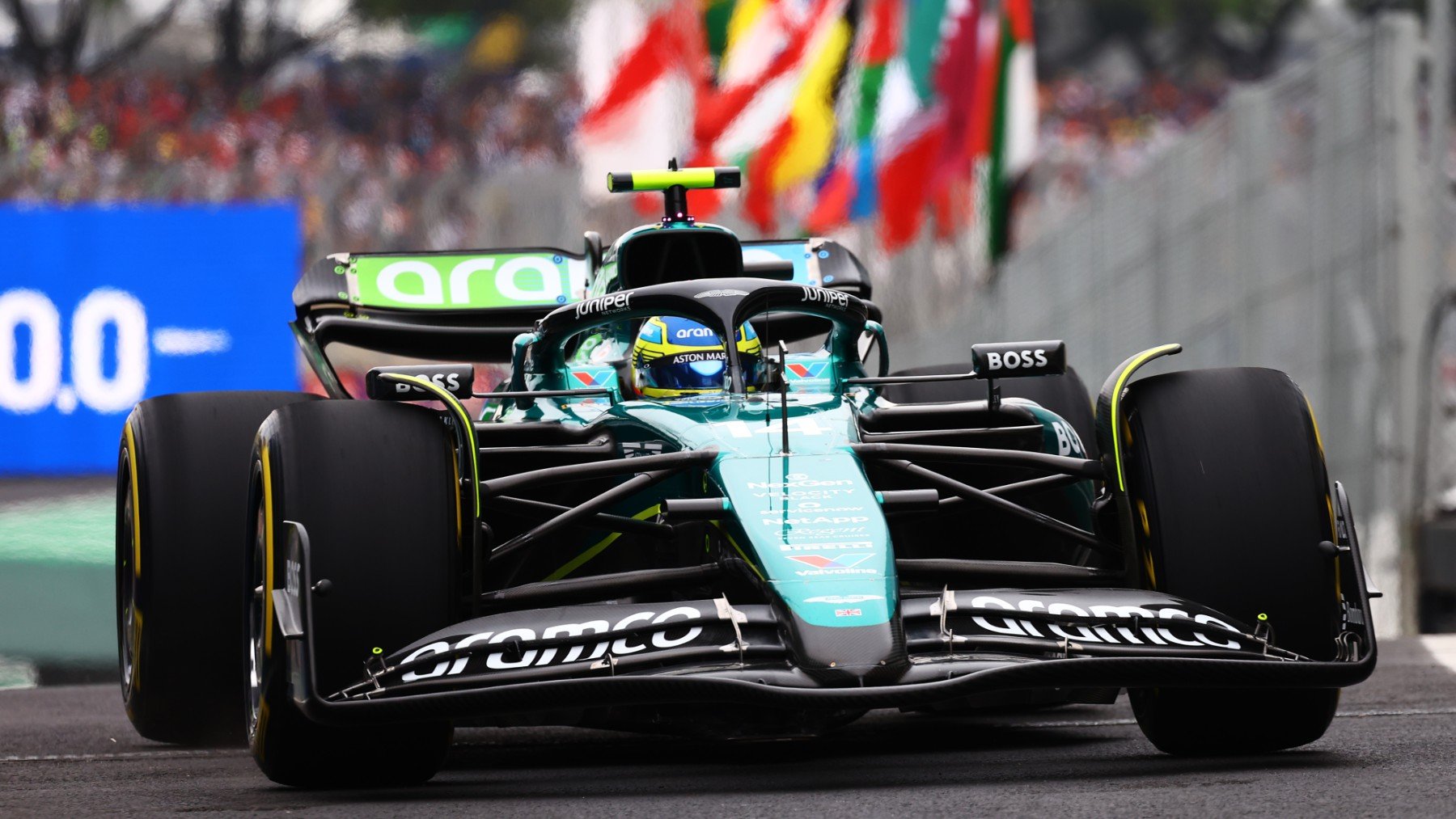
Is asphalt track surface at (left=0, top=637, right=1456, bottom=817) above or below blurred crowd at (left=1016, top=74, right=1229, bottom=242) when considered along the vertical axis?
below

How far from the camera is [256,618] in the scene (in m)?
5.64

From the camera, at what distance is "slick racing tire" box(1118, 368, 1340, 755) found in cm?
543

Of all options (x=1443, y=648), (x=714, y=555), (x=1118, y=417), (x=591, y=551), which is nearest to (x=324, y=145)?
(x=1443, y=648)

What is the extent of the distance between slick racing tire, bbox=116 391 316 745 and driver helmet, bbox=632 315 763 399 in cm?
108

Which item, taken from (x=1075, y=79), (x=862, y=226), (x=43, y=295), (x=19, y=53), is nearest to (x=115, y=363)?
(x=43, y=295)

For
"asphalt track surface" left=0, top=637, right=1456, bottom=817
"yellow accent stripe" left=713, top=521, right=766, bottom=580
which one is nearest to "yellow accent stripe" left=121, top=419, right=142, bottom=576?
"asphalt track surface" left=0, top=637, right=1456, bottom=817

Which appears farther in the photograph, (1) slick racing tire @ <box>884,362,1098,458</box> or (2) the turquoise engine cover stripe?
(1) slick racing tire @ <box>884,362,1098,458</box>

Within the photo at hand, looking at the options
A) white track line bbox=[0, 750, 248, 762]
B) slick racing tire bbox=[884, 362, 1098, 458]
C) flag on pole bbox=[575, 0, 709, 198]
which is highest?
flag on pole bbox=[575, 0, 709, 198]

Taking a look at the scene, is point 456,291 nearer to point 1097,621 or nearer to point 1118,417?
point 1118,417

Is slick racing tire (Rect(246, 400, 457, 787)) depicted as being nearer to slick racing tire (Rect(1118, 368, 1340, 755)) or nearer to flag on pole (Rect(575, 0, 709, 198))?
slick racing tire (Rect(1118, 368, 1340, 755))

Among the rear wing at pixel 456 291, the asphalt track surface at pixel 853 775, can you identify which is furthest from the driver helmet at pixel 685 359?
the rear wing at pixel 456 291

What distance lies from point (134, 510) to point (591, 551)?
140cm

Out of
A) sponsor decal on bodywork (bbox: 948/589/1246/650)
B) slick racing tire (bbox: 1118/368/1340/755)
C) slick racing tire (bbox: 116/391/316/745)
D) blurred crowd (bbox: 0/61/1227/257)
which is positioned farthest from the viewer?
blurred crowd (bbox: 0/61/1227/257)

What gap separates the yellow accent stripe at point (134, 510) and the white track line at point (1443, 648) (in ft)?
15.0
